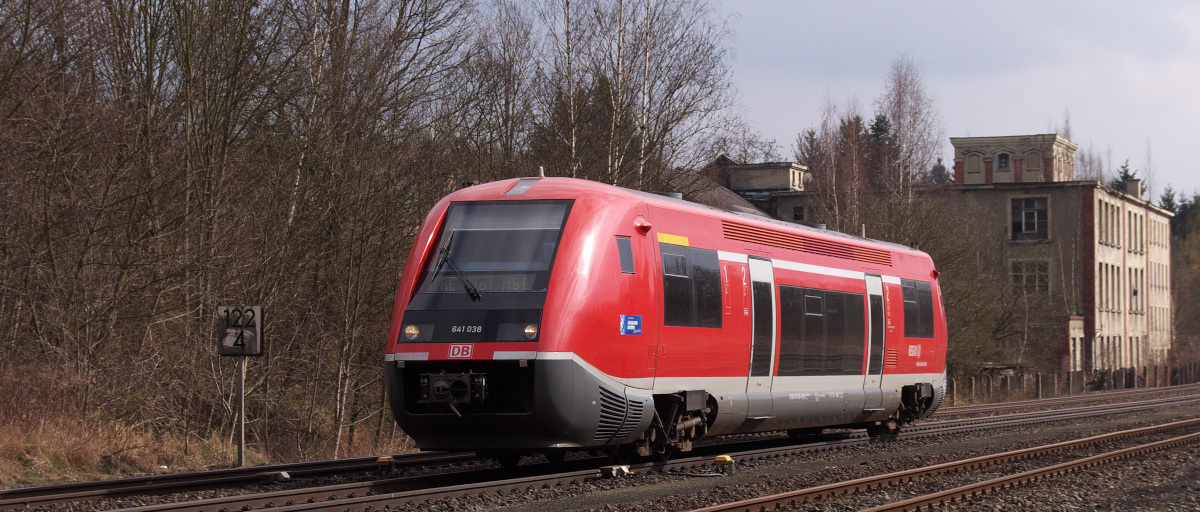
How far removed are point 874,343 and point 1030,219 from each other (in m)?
47.7

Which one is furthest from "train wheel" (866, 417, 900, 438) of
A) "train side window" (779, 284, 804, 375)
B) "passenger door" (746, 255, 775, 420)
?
"passenger door" (746, 255, 775, 420)

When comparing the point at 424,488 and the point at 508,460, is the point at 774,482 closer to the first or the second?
the point at 508,460

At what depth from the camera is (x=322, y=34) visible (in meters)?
21.2

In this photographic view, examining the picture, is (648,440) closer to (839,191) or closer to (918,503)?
(918,503)

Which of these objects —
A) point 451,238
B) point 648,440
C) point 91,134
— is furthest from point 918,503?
point 91,134

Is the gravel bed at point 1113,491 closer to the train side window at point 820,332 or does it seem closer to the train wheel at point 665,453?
the train wheel at point 665,453

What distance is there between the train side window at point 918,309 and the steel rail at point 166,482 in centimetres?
832

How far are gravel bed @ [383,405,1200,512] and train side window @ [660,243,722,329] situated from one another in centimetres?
174

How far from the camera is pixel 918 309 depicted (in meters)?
18.8

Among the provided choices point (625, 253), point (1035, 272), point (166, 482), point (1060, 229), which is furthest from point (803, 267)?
point (1060, 229)

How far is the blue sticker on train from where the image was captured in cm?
1159

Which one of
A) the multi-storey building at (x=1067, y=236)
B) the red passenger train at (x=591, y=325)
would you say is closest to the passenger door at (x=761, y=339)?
the red passenger train at (x=591, y=325)

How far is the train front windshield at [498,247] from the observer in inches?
445

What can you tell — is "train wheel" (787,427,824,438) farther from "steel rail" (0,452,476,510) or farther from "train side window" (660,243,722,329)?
"steel rail" (0,452,476,510)
